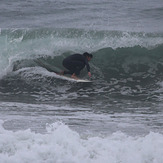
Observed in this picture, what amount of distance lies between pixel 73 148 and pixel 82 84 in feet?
17.5

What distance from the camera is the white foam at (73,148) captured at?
16.5ft

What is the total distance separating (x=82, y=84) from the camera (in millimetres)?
10469

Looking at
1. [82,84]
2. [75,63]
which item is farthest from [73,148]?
[75,63]

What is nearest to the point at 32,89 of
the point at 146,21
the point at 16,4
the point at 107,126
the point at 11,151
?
the point at 107,126

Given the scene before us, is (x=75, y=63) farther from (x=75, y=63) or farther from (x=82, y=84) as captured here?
(x=82, y=84)

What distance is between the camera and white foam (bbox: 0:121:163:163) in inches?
198

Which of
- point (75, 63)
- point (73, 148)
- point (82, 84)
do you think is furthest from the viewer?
point (75, 63)

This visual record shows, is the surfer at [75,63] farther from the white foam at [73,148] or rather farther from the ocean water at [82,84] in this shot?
the white foam at [73,148]

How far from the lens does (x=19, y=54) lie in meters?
12.9

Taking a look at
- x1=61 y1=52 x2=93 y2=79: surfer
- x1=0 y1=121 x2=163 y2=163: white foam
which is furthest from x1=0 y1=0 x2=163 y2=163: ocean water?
x1=61 y1=52 x2=93 y2=79: surfer

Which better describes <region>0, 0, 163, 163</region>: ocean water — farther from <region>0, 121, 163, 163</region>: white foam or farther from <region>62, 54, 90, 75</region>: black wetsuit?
<region>62, 54, 90, 75</region>: black wetsuit

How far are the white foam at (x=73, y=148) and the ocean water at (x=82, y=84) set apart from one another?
14mm

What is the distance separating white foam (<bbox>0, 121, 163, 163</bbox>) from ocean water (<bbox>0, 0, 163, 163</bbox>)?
0.05 ft

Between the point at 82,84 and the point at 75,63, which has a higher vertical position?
the point at 75,63
